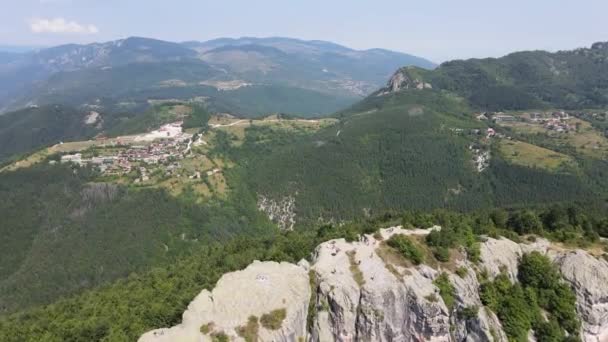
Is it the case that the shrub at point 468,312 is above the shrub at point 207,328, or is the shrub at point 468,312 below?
below

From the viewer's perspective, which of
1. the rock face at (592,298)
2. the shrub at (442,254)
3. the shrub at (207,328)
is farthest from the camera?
the shrub at (442,254)

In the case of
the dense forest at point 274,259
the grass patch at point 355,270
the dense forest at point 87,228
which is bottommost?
the dense forest at point 87,228

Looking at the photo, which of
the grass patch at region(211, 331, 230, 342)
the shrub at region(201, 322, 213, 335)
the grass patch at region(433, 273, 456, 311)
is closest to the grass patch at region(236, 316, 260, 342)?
the grass patch at region(211, 331, 230, 342)

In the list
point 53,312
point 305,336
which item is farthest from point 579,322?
point 53,312

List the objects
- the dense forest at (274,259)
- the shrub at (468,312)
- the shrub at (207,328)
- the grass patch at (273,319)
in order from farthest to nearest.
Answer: the dense forest at (274,259) < the shrub at (468,312) < the grass patch at (273,319) < the shrub at (207,328)

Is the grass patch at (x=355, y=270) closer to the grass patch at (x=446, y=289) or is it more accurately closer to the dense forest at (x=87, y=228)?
the grass patch at (x=446, y=289)

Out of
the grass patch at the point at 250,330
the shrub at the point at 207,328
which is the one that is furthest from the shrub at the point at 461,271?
the shrub at the point at 207,328

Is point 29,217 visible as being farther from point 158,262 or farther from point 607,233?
point 607,233
